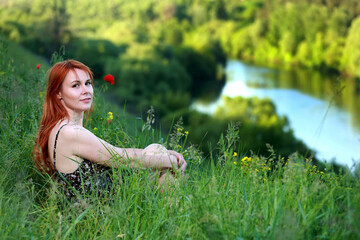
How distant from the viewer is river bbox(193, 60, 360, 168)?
30.6 m

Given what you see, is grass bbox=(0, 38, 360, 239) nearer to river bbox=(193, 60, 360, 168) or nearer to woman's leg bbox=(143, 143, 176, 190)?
woman's leg bbox=(143, 143, 176, 190)

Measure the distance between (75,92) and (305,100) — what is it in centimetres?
3963

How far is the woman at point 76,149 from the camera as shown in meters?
2.33

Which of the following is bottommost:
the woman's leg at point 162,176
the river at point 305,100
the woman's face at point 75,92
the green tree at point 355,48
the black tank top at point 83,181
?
the black tank top at point 83,181

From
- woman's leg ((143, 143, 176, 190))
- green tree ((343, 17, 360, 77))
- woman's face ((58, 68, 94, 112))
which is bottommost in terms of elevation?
woman's leg ((143, 143, 176, 190))

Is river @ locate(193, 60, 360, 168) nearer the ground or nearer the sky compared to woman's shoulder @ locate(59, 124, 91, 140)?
nearer the sky

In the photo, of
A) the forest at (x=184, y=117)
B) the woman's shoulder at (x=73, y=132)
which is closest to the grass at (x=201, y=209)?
the forest at (x=184, y=117)

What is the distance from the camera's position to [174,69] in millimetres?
46688

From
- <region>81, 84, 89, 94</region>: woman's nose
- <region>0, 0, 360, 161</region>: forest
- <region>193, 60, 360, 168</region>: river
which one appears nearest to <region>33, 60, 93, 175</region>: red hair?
<region>81, 84, 89, 94</region>: woman's nose

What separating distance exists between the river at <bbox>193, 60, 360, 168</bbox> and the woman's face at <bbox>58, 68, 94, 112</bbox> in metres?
22.9

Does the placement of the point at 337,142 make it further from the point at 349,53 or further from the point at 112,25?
the point at 112,25

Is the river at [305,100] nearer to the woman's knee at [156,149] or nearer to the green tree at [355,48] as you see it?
the green tree at [355,48]

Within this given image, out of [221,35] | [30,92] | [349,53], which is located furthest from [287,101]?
[30,92]

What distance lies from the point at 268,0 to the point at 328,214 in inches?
2633
